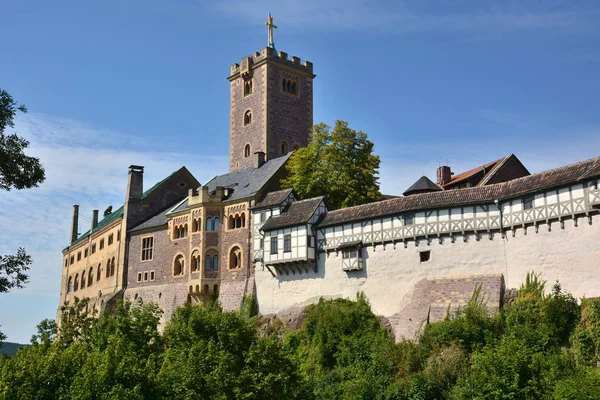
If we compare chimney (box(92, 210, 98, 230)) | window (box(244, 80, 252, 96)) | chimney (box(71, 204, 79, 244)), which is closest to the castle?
window (box(244, 80, 252, 96))

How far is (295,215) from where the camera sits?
43875mm

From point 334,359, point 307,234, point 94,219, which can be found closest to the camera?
point 334,359

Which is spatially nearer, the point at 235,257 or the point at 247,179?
the point at 235,257

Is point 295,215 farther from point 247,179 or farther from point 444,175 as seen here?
point 444,175

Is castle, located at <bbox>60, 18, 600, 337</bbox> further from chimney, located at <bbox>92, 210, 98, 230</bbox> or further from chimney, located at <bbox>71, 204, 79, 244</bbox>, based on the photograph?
chimney, located at <bbox>71, 204, 79, 244</bbox>

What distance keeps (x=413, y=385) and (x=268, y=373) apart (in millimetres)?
8068

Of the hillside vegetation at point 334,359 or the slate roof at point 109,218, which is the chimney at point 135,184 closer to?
the slate roof at point 109,218

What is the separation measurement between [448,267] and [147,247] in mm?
26929

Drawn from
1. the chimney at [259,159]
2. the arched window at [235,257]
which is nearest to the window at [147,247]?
the arched window at [235,257]

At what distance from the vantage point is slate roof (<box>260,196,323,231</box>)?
4309 cm

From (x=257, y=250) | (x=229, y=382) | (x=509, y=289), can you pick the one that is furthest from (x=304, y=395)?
(x=257, y=250)

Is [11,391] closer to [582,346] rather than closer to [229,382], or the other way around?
[229,382]

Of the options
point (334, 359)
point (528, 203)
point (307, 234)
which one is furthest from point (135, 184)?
point (528, 203)

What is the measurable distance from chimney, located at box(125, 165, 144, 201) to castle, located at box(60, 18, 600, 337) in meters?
0.12
